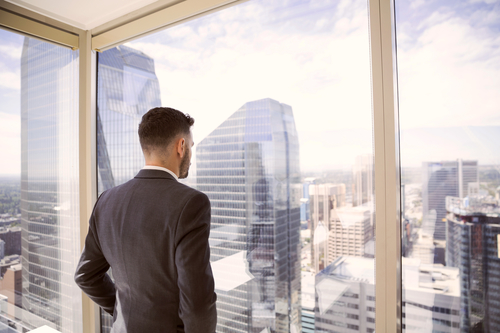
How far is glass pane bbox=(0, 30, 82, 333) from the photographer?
80.9 inches

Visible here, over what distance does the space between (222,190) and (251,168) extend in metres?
0.25

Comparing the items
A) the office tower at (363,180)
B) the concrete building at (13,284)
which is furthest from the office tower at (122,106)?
the office tower at (363,180)

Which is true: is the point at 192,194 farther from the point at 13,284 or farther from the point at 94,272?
the point at 13,284

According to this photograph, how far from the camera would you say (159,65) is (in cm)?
213

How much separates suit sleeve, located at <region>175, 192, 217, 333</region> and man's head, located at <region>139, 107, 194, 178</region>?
0.24m

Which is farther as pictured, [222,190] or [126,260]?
[222,190]

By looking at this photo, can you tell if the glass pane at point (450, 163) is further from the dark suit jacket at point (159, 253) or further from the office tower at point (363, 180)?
the dark suit jacket at point (159, 253)

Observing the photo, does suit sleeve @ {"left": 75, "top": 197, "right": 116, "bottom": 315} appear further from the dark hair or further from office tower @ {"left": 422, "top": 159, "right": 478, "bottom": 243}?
office tower @ {"left": 422, "top": 159, "right": 478, "bottom": 243}

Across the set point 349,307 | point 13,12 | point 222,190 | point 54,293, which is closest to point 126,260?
point 222,190

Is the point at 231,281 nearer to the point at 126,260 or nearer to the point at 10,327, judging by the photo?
the point at 126,260

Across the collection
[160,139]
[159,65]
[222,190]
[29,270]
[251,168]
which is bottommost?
[29,270]

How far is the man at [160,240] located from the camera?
3.41 feet

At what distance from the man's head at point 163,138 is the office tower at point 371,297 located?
0.87m

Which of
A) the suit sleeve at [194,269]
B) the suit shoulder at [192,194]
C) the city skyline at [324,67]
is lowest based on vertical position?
the suit sleeve at [194,269]
